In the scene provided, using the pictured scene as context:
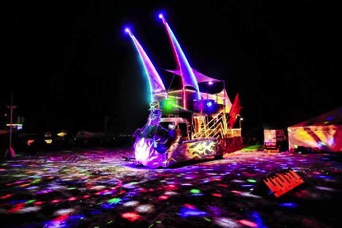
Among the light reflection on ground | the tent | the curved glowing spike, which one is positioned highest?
the curved glowing spike

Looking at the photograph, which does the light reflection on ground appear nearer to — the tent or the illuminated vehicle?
the illuminated vehicle

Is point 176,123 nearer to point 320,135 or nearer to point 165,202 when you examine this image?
point 165,202

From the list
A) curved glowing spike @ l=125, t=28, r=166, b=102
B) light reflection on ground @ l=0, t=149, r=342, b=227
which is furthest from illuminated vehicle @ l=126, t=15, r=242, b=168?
light reflection on ground @ l=0, t=149, r=342, b=227

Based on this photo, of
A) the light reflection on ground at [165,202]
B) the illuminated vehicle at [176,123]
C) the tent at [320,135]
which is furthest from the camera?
the tent at [320,135]

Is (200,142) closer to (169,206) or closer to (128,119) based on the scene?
(169,206)

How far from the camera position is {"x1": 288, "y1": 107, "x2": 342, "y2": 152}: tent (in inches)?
657

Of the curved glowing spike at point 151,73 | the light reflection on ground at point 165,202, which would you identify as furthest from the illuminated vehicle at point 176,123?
the light reflection on ground at point 165,202

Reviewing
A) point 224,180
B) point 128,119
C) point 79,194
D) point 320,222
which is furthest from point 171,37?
point 128,119

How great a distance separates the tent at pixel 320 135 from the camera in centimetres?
1669

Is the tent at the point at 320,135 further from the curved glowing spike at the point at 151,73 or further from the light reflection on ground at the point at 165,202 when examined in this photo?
the curved glowing spike at the point at 151,73

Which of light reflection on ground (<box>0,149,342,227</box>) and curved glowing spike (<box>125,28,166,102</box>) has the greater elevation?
curved glowing spike (<box>125,28,166,102</box>)

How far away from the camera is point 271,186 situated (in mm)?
6207

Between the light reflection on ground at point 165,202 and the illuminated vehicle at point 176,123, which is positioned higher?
the illuminated vehicle at point 176,123

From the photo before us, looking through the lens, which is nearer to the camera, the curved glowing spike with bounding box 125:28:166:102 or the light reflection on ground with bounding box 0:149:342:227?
the light reflection on ground with bounding box 0:149:342:227
